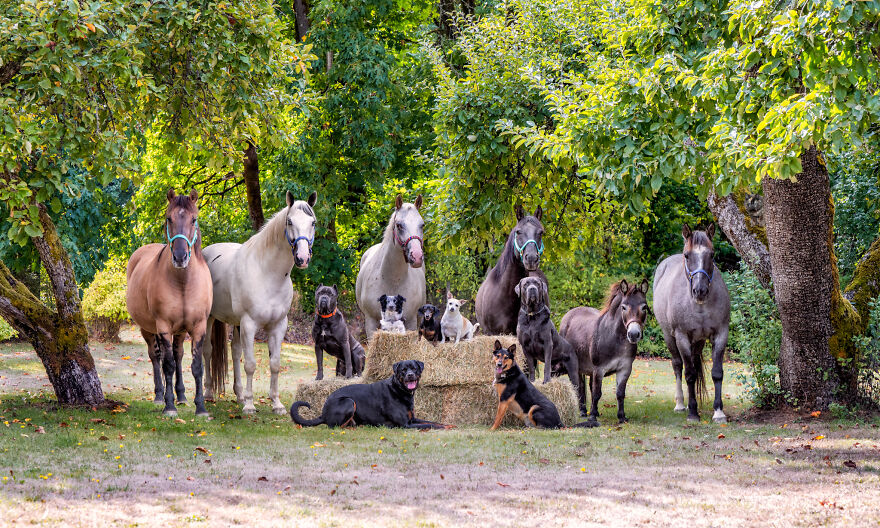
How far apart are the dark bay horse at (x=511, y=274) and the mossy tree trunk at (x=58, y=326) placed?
5.07 meters

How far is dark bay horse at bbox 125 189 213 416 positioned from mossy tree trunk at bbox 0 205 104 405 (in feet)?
2.88

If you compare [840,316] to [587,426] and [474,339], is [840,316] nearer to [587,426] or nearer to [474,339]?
[587,426]

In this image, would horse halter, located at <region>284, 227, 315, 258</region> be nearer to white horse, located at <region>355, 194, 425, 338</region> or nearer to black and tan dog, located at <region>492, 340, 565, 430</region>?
white horse, located at <region>355, 194, 425, 338</region>

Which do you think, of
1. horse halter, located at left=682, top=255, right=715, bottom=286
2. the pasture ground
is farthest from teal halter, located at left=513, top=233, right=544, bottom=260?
the pasture ground

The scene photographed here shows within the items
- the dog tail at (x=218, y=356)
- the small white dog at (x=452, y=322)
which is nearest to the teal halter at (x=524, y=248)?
the small white dog at (x=452, y=322)

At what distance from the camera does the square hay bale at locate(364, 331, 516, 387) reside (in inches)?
396

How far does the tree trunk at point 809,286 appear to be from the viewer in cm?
1006

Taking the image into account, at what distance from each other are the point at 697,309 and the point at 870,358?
2049 millimetres

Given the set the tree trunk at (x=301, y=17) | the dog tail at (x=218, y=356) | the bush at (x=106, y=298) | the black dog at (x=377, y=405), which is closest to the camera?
the black dog at (x=377, y=405)

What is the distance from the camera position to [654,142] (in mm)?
9273

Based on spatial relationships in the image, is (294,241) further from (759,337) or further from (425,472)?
(759,337)

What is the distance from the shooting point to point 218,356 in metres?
12.5

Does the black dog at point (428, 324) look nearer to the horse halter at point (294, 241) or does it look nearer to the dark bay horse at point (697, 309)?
the horse halter at point (294, 241)

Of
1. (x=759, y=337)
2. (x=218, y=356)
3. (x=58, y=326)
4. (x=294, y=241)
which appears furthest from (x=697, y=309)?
(x=58, y=326)
